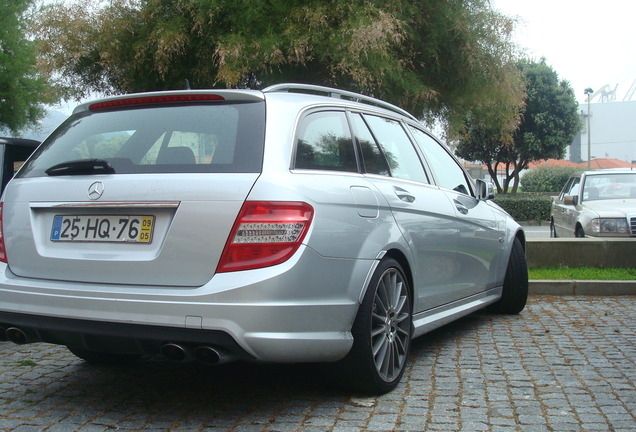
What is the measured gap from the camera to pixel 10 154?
264 inches

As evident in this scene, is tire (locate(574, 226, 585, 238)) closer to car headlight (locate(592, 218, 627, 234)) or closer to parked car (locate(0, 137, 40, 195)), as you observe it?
car headlight (locate(592, 218, 627, 234))

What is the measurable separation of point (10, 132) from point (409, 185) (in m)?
33.0

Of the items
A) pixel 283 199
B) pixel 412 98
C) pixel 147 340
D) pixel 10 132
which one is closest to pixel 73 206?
pixel 147 340

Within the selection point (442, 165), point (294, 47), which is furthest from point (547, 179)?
point (442, 165)

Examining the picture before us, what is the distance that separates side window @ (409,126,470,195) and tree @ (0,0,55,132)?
1053 inches

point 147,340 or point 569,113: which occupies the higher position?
point 569,113

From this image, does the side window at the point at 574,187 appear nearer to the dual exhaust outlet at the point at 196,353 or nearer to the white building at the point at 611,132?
the dual exhaust outlet at the point at 196,353

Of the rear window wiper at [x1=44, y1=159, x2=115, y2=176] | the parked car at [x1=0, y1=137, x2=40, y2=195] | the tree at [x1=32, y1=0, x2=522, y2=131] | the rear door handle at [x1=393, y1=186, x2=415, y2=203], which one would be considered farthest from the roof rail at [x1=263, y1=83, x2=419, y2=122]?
the tree at [x1=32, y1=0, x2=522, y2=131]

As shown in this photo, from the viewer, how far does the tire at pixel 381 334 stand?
12.4 feet

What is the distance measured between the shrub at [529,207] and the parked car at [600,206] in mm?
13867

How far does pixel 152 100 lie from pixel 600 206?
28.9 ft

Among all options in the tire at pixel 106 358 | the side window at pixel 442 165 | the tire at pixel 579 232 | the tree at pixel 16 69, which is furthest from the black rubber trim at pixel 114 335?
the tree at pixel 16 69

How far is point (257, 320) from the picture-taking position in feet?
10.7

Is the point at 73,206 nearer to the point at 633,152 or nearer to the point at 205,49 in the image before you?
the point at 205,49
